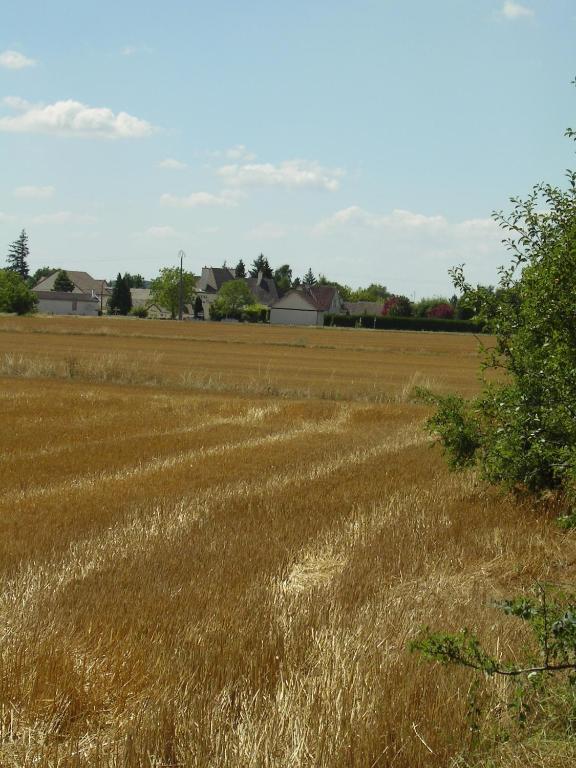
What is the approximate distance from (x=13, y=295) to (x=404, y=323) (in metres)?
46.2

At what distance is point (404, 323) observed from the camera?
344 feet

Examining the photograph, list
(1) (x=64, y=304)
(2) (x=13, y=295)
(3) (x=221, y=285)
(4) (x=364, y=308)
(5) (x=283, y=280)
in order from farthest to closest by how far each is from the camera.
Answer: (5) (x=283, y=280), (4) (x=364, y=308), (3) (x=221, y=285), (1) (x=64, y=304), (2) (x=13, y=295)

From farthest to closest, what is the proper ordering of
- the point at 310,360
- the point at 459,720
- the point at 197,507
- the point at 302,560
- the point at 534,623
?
the point at 310,360 < the point at 197,507 < the point at 302,560 < the point at 459,720 < the point at 534,623

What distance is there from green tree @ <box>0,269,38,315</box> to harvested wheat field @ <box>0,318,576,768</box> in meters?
93.9

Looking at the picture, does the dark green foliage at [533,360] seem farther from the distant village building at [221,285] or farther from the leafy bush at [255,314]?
the distant village building at [221,285]

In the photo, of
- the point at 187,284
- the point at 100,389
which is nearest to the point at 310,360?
the point at 100,389

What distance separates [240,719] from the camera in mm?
5422

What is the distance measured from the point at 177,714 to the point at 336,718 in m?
0.91

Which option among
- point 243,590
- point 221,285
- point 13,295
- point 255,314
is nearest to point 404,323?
point 255,314

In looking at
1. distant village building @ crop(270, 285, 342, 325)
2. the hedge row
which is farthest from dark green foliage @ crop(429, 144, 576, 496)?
distant village building @ crop(270, 285, 342, 325)

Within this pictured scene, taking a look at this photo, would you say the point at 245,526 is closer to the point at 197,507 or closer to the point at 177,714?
the point at 197,507

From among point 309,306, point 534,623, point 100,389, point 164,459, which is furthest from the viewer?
point 309,306

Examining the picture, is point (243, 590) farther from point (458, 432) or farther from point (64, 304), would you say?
point (64, 304)

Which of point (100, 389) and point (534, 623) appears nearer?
point (534, 623)
